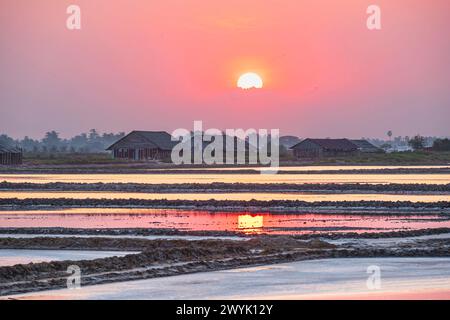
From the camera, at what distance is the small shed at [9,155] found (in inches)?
3238

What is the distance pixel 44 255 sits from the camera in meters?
19.3

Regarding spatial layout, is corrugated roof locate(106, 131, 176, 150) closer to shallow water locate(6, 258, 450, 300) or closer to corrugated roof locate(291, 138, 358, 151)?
corrugated roof locate(291, 138, 358, 151)

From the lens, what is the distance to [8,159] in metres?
82.8

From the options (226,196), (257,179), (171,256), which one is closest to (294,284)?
(171,256)

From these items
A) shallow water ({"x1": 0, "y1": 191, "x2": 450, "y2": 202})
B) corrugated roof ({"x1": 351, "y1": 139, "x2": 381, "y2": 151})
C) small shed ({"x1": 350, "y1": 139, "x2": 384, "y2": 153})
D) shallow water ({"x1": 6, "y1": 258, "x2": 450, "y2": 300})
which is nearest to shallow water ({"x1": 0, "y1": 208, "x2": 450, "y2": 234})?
shallow water ({"x1": 0, "y1": 191, "x2": 450, "y2": 202})

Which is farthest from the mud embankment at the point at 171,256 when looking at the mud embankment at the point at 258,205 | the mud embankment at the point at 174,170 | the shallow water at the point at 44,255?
the mud embankment at the point at 174,170

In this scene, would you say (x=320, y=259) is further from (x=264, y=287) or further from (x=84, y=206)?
(x=84, y=206)

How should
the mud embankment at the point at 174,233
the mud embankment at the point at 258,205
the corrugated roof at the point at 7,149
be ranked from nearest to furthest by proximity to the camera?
the mud embankment at the point at 174,233 → the mud embankment at the point at 258,205 → the corrugated roof at the point at 7,149

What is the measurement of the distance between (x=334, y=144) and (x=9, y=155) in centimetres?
3968

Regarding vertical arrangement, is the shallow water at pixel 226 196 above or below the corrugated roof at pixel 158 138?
below

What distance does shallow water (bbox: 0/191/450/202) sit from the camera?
38.0 metres

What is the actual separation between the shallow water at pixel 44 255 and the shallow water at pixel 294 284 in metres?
3.22

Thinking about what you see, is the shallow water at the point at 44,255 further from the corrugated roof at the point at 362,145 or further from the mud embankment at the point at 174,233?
the corrugated roof at the point at 362,145
